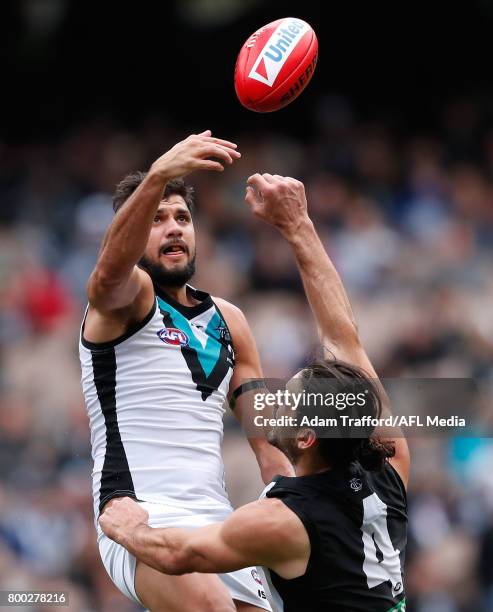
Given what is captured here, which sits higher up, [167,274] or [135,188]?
[135,188]

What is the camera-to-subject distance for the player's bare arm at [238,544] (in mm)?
4477

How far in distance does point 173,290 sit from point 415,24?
38.1 ft

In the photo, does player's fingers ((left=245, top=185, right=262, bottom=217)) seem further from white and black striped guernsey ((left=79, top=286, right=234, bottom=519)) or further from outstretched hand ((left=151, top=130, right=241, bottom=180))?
white and black striped guernsey ((left=79, top=286, right=234, bottom=519))

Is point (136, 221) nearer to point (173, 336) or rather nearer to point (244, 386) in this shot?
point (173, 336)

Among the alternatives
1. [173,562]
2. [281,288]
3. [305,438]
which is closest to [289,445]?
[305,438]

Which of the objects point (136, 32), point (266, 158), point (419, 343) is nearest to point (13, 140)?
point (136, 32)

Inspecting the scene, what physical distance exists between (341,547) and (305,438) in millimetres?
446

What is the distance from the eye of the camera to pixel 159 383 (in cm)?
558

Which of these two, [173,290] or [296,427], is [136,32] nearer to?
[173,290]

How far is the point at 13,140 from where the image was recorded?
1677 cm

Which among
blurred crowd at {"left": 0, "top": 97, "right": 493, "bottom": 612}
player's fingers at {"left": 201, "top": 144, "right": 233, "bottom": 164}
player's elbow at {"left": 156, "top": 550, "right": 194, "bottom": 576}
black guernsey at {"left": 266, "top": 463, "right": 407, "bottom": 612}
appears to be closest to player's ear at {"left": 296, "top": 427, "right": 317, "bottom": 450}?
black guernsey at {"left": 266, "top": 463, "right": 407, "bottom": 612}

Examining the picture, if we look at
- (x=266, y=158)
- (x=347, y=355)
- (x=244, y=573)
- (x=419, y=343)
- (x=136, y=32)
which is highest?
(x=136, y=32)

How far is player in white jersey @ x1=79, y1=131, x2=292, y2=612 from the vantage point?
524 centimetres

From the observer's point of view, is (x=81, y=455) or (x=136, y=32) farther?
(x=136, y=32)
